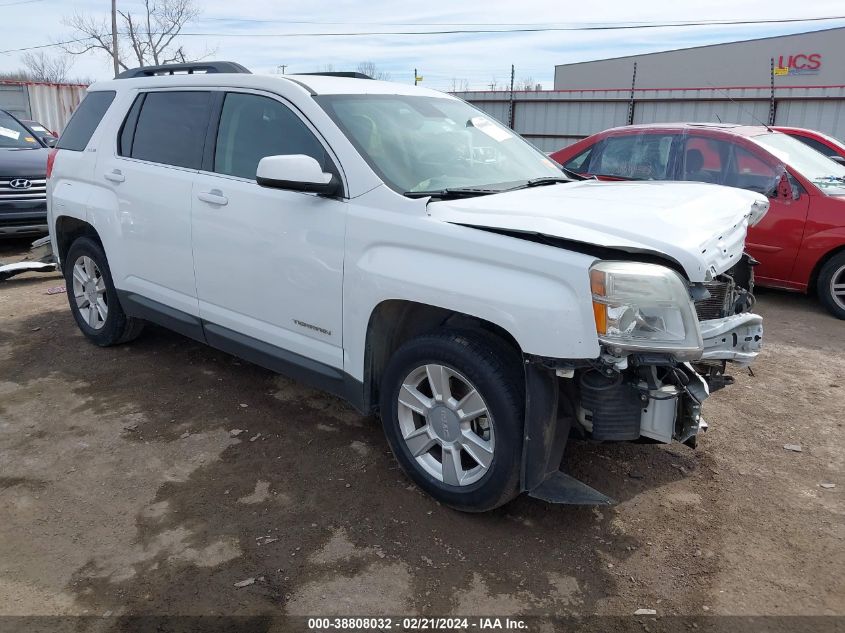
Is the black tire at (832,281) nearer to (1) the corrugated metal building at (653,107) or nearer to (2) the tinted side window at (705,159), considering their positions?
(2) the tinted side window at (705,159)

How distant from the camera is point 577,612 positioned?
8.41 ft

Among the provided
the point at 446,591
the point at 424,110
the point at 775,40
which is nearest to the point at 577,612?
the point at 446,591

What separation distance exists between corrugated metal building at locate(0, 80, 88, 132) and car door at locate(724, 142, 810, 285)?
21.6 meters

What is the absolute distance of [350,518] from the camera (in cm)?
313

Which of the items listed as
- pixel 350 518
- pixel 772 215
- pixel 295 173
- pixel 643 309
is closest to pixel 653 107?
pixel 772 215

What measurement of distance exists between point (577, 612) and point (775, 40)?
129ft

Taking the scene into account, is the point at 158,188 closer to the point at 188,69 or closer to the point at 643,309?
the point at 188,69

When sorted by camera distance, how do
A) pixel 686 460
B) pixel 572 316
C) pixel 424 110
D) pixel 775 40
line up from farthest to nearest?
pixel 775 40 < pixel 424 110 < pixel 686 460 < pixel 572 316

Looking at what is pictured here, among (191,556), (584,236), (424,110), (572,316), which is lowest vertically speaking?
(191,556)

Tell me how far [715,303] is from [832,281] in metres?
3.93

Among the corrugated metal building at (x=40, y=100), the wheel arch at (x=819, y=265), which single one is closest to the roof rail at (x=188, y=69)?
the wheel arch at (x=819, y=265)

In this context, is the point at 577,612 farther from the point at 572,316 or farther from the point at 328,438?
the point at 328,438

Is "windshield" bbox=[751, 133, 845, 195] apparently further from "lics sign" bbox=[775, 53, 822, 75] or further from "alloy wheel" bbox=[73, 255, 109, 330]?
"lics sign" bbox=[775, 53, 822, 75]

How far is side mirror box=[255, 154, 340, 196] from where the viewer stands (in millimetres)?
3180
